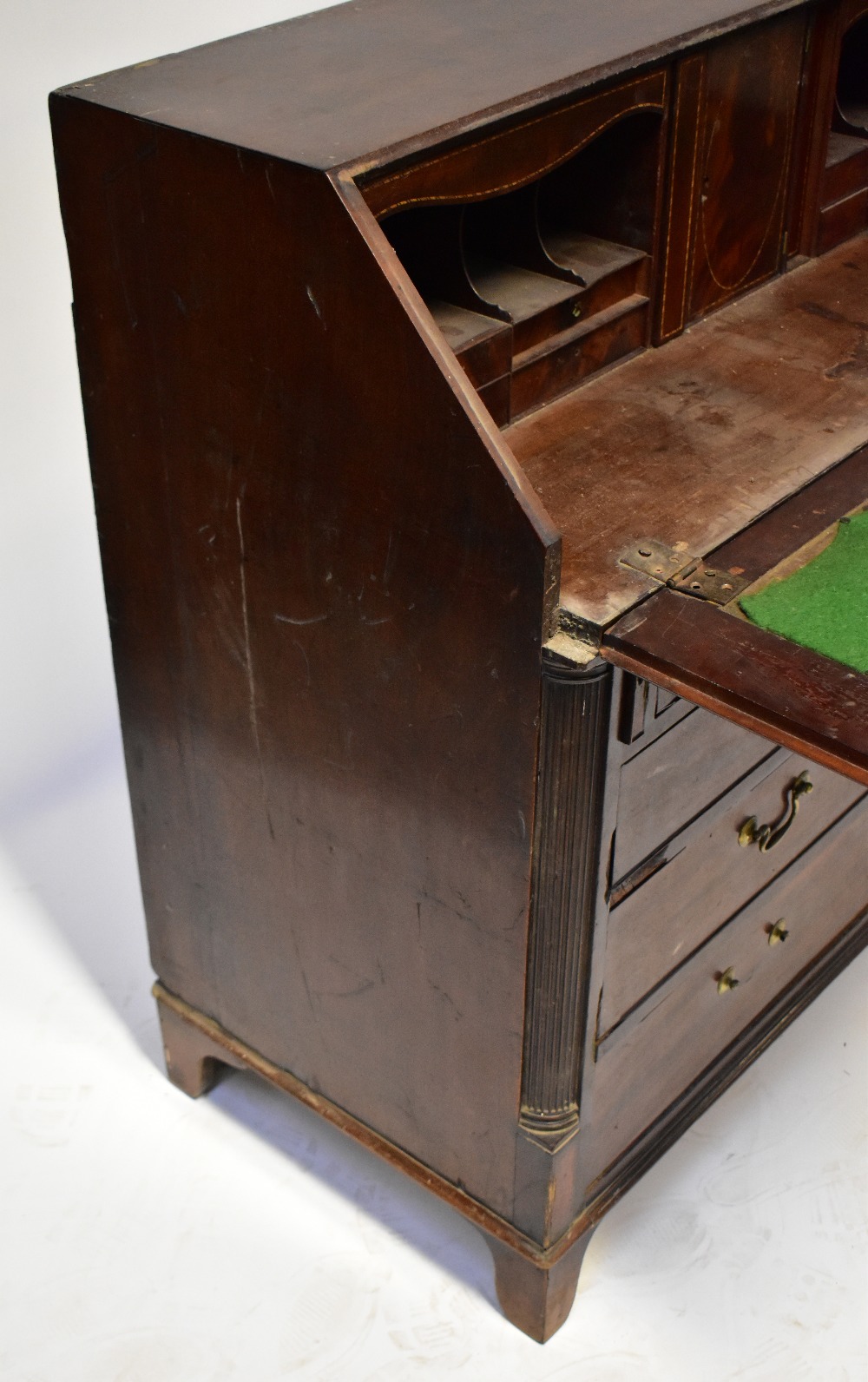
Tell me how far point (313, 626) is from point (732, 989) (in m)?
0.92

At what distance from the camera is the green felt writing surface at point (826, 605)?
169cm

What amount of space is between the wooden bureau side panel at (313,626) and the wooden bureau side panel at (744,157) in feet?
2.43

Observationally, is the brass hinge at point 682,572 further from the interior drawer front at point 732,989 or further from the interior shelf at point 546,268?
the interior drawer front at point 732,989

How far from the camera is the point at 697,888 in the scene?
2.25 m

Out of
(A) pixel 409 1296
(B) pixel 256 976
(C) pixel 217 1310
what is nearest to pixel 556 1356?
(A) pixel 409 1296

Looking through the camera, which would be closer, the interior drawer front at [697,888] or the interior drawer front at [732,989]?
the interior drawer front at [697,888]

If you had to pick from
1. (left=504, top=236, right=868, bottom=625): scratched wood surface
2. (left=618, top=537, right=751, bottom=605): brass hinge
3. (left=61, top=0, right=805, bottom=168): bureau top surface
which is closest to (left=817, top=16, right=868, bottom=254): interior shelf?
(left=504, top=236, right=868, bottom=625): scratched wood surface

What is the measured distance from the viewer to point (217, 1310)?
7.76 feet

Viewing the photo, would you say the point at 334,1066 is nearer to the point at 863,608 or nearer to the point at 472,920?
the point at 472,920

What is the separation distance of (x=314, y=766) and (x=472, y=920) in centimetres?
27

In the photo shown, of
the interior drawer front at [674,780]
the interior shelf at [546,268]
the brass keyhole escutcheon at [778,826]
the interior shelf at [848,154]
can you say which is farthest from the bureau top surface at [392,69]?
the brass keyhole escutcheon at [778,826]

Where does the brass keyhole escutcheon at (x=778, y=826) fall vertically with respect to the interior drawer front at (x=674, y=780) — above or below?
below

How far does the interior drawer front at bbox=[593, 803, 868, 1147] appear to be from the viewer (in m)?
2.29

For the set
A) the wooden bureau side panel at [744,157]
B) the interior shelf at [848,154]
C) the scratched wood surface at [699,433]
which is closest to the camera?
the scratched wood surface at [699,433]
